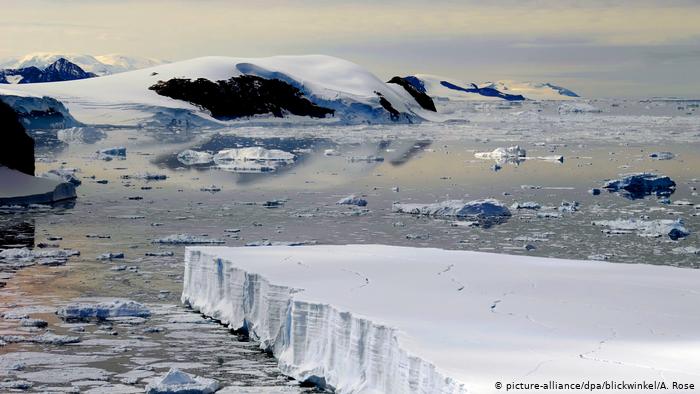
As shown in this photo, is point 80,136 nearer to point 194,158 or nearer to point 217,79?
point 194,158

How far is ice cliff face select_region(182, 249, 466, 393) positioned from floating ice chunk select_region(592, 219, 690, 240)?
7.48m

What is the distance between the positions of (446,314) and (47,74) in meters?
117

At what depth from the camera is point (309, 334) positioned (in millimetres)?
8055

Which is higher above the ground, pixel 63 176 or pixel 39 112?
pixel 39 112

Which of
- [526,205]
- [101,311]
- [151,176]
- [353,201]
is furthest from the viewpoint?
[151,176]

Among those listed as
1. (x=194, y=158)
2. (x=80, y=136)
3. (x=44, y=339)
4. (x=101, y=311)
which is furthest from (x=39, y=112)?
(x=44, y=339)

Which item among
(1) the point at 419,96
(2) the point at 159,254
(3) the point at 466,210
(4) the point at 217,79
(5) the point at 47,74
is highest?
(5) the point at 47,74

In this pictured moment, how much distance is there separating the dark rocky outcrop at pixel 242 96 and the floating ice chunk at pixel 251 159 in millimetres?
33874

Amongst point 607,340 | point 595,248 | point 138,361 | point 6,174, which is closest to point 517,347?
point 607,340

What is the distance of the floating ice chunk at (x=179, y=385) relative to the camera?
23.9 feet

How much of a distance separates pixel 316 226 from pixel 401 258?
586cm

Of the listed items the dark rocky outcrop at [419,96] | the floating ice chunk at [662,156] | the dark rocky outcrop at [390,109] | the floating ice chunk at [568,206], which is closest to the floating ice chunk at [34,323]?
the floating ice chunk at [568,206]

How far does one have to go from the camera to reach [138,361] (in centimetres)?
824

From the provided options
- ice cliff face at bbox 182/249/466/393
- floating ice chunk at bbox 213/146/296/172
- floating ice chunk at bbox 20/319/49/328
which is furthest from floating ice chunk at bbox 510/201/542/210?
floating ice chunk at bbox 20/319/49/328
